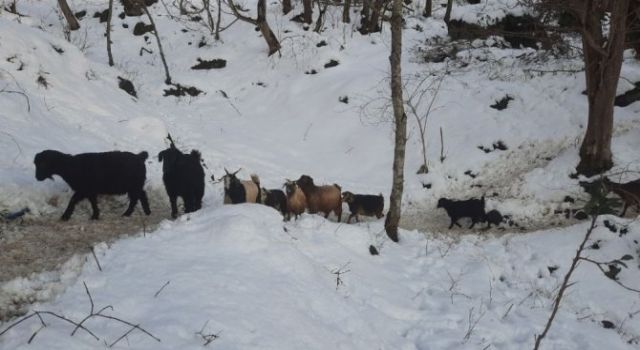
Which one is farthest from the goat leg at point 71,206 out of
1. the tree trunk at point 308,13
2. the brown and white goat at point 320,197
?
the tree trunk at point 308,13

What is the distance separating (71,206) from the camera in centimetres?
766

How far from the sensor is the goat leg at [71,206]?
760 cm

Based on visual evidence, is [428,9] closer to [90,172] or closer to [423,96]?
[423,96]

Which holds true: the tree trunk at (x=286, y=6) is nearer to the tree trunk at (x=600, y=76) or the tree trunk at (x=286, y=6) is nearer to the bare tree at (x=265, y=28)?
the bare tree at (x=265, y=28)

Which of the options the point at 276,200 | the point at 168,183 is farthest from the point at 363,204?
the point at 168,183

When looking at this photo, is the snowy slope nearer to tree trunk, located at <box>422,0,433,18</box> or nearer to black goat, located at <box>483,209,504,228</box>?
black goat, located at <box>483,209,504,228</box>

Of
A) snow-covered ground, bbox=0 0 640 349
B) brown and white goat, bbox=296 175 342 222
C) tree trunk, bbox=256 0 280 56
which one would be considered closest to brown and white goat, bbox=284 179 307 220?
brown and white goat, bbox=296 175 342 222

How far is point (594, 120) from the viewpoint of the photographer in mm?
11016

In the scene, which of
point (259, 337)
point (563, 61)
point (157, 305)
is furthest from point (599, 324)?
point (563, 61)

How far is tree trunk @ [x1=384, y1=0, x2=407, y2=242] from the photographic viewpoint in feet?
25.7

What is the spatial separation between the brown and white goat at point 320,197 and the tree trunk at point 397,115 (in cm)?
151

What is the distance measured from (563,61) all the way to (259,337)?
15.6 m

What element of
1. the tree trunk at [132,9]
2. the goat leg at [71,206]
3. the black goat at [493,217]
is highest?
the tree trunk at [132,9]

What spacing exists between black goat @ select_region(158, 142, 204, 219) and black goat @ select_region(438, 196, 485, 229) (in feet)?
18.3
